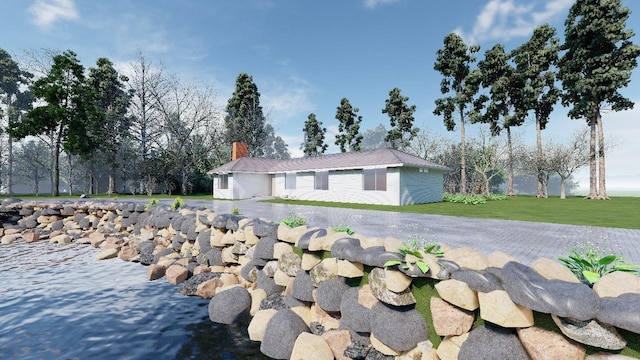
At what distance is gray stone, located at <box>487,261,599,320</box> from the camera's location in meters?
2.35

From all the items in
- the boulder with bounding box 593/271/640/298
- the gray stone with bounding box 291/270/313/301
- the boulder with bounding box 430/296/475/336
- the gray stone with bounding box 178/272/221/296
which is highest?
the boulder with bounding box 593/271/640/298

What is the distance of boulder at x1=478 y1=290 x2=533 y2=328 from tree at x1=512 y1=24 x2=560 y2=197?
98.6 feet

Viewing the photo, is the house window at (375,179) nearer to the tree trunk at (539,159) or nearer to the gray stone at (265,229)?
the gray stone at (265,229)

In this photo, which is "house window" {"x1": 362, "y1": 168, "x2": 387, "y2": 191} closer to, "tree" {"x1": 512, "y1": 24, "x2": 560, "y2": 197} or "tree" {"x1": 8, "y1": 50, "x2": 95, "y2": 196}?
"tree" {"x1": 512, "y1": 24, "x2": 560, "y2": 197}

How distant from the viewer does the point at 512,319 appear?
2744 mm

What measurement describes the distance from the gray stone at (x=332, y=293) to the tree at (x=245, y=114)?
33908mm

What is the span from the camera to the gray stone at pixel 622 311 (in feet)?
7.07

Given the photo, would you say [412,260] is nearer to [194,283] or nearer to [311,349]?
[311,349]

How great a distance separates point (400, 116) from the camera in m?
33.2

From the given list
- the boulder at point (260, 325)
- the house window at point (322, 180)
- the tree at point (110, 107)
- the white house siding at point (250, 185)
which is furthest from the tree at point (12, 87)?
the boulder at point (260, 325)

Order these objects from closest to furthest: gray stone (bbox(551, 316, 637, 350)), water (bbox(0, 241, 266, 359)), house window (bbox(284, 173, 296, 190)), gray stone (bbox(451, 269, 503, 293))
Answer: gray stone (bbox(551, 316, 637, 350)), gray stone (bbox(451, 269, 503, 293)), water (bbox(0, 241, 266, 359)), house window (bbox(284, 173, 296, 190))

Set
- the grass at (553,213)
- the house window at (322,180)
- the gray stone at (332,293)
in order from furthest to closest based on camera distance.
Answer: the house window at (322,180) < the grass at (553,213) < the gray stone at (332,293)

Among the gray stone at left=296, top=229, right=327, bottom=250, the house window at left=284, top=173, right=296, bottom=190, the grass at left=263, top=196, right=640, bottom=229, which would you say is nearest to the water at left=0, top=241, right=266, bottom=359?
the gray stone at left=296, top=229, right=327, bottom=250

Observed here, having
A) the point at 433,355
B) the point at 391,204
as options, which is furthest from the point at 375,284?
the point at 391,204
